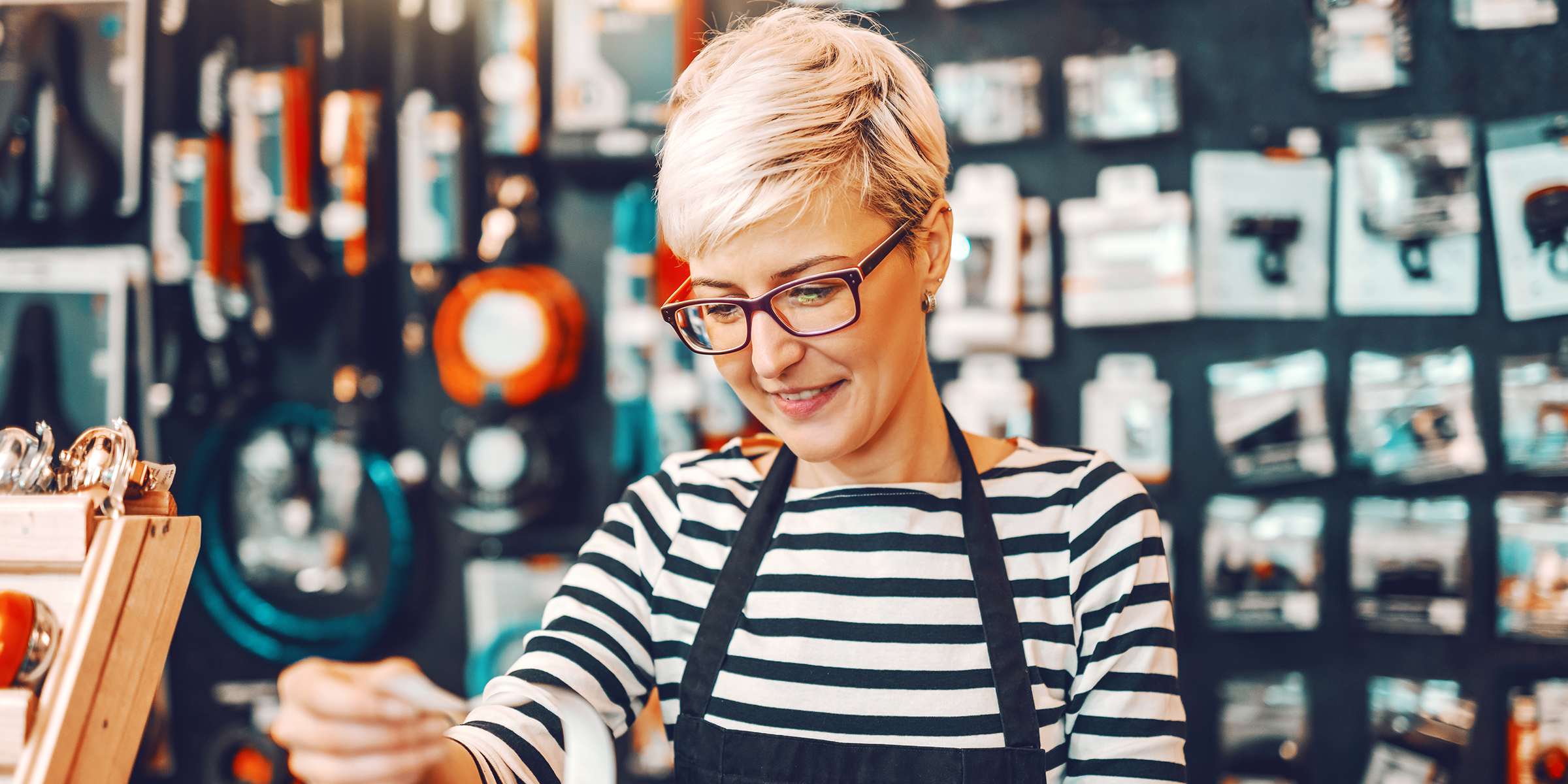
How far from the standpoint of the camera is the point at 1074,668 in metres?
1.08

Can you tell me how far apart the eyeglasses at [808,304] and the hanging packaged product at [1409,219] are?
5.58 feet

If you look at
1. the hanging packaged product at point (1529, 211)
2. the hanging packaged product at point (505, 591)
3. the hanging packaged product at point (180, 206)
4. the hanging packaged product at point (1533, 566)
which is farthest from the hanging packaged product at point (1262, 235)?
the hanging packaged product at point (180, 206)

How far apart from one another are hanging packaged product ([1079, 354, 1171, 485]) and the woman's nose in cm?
149

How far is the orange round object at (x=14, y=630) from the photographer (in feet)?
3.05

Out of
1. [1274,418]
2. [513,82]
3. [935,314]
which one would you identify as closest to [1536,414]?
[1274,418]

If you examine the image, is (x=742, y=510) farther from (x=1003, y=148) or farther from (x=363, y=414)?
(x=363, y=414)

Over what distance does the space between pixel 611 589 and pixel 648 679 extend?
14 cm

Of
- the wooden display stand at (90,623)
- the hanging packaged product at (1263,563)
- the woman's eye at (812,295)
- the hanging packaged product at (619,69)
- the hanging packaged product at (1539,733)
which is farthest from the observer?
the hanging packaged product at (619,69)

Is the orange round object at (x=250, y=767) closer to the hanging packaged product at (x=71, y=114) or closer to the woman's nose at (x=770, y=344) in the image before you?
the hanging packaged product at (x=71, y=114)

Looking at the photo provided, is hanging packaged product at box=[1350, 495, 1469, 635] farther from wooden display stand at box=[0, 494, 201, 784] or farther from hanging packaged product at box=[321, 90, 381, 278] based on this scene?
hanging packaged product at box=[321, 90, 381, 278]

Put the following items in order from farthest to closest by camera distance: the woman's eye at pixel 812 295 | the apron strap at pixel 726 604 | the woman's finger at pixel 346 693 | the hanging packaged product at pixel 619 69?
the hanging packaged product at pixel 619 69 < the apron strap at pixel 726 604 < the woman's eye at pixel 812 295 < the woman's finger at pixel 346 693

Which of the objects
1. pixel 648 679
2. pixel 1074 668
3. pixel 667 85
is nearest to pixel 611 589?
pixel 648 679

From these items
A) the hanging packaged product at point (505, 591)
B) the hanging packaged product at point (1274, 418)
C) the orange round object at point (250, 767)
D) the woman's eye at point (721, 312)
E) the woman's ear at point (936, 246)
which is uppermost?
the woman's ear at point (936, 246)

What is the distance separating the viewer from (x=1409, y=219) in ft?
7.05
